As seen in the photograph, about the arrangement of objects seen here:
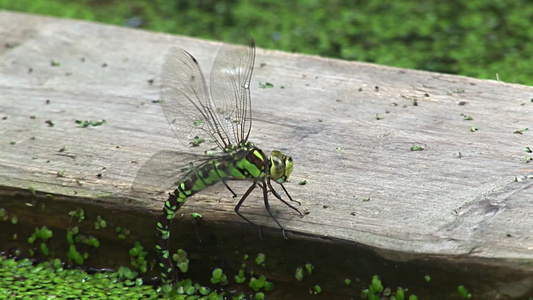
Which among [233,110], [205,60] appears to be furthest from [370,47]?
[233,110]

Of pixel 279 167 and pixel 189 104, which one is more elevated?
pixel 189 104

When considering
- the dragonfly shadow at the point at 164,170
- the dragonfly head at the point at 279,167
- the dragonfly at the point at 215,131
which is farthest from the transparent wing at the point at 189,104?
the dragonfly head at the point at 279,167

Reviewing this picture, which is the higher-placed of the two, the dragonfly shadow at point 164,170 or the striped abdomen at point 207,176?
the dragonfly shadow at point 164,170

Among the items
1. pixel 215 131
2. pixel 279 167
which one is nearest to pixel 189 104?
pixel 215 131

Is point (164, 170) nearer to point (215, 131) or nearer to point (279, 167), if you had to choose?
point (215, 131)

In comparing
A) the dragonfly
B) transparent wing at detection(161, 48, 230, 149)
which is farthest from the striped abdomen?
transparent wing at detection(161, 48, 230, 149)

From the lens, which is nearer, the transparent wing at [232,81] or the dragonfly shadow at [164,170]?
the dragonfly shadow at [164,170]

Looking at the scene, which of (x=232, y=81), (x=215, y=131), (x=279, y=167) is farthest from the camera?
(x=232, y=81)

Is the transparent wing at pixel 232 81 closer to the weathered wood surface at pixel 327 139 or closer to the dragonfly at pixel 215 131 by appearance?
the dragonfly at pixel 215 131
